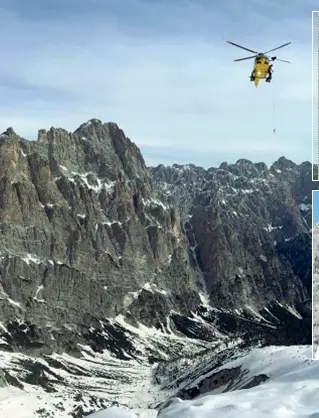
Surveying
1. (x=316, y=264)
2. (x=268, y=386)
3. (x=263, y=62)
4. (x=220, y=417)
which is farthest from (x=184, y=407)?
(x=263, y=62)

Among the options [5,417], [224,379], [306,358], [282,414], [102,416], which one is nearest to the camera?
[282,414]

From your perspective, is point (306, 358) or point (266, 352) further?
point (266, 352)

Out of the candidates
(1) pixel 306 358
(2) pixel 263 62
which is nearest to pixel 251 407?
(2) pixel 263 62

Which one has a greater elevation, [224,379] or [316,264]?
[316,264]

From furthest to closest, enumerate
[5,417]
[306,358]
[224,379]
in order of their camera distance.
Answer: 1. [5,417]
2. [224,379]
3. [306,358]

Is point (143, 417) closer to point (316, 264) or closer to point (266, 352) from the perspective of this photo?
point (316, 264)

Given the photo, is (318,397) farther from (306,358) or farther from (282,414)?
(306,358)

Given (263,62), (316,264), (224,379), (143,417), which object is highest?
(263,62)

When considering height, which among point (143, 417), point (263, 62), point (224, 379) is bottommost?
point (224, 379)

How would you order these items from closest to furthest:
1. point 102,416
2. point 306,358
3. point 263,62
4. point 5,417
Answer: point 263,62, point 102,416, point 306,358, point 5,417
